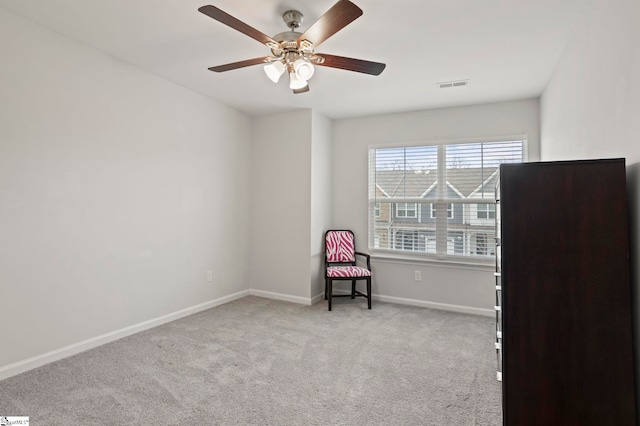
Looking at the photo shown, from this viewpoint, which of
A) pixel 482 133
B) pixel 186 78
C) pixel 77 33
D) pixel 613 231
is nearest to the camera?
pixel 613 231

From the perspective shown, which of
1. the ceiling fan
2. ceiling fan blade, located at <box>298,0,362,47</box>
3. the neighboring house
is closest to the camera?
ceiling fan blade, located at <box>298,0,362,47</box>

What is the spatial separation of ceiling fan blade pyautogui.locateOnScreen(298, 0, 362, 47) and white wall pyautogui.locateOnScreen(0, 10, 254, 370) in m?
1.98

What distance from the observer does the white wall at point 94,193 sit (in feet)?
8.13

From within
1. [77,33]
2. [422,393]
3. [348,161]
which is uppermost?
[77,33]

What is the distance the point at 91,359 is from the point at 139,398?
85cm

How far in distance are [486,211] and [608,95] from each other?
2430 mm

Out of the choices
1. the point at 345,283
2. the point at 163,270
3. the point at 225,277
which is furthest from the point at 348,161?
the point at 163,270

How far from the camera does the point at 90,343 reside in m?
2.93

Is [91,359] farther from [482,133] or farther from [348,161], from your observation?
[482,133]

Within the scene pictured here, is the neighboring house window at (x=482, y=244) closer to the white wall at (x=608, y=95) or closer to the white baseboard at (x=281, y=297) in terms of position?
Answer: the white wall at (x=608, y=95)

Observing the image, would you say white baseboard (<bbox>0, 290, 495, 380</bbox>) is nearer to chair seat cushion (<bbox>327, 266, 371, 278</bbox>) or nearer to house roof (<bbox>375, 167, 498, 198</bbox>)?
chair seat cushion (<bbox>327, 266, 371, 278</bbox>)

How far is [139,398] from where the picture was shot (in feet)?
7.22

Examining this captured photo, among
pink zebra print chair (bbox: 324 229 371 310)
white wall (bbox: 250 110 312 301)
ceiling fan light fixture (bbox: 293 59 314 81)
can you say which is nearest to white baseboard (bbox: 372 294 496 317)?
pink zebra print chair (bbox: 324 229 371 310)

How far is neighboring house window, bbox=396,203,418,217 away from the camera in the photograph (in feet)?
14.7
